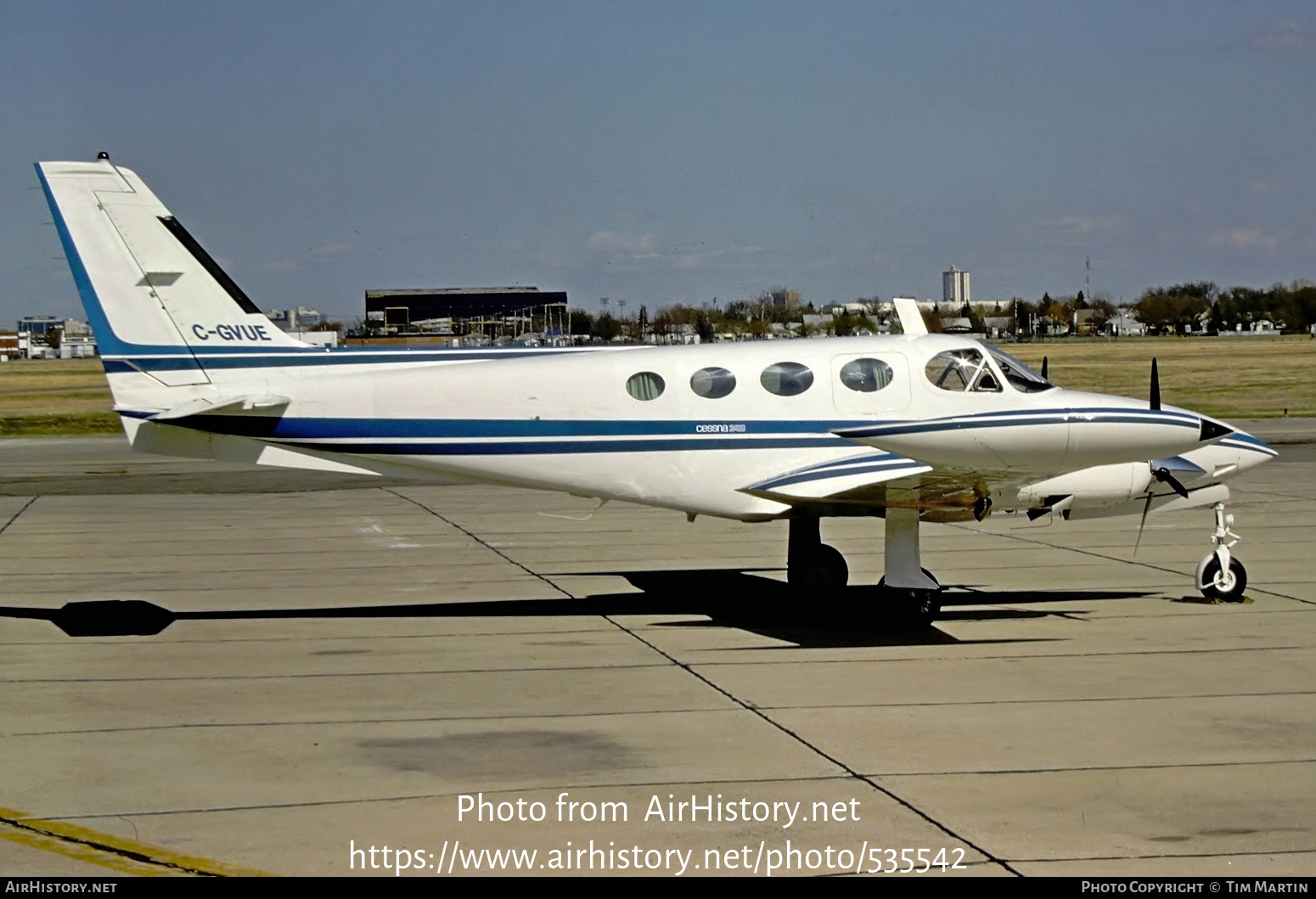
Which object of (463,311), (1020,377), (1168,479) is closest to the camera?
(1020,377)

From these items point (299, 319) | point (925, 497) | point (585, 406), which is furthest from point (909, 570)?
point (299, 319)

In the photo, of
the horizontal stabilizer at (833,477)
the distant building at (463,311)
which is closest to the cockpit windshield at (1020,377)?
the horizontal stabilizer at (833,477)

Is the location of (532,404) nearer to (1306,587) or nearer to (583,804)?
(583,804)

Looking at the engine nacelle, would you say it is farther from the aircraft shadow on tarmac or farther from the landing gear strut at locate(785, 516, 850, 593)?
the landing gear strut at locate(785, 516, 850, 593)

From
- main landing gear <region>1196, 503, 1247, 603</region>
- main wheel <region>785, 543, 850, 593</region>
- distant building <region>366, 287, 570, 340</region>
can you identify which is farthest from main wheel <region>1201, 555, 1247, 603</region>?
distant building <region>366, 287, 570, 340</region>

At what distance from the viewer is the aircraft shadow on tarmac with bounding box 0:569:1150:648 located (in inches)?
539

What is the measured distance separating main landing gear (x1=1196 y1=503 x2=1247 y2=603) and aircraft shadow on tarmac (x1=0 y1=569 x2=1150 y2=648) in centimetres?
96

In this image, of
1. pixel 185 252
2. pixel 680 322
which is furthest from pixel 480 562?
pixel 680 322

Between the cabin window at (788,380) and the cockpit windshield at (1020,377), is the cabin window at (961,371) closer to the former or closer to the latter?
the cockpit windshield at (1020,377)

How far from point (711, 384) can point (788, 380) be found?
79 cm

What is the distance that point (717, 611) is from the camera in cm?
1488

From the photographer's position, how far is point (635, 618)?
47.6 feet

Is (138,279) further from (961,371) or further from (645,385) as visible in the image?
(961,371)

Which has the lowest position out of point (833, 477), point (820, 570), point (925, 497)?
point (820, 570)
